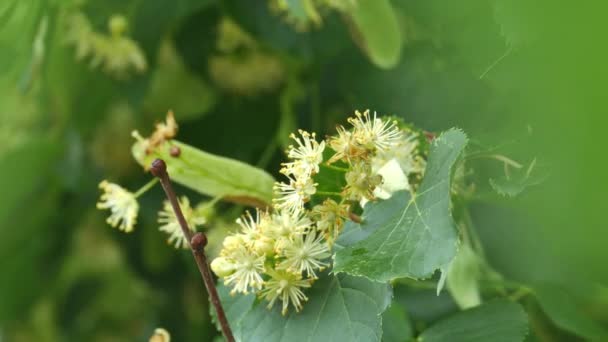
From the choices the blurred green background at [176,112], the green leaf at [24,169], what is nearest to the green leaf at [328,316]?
the blurred green background at [176,112]

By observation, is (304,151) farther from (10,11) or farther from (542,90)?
(10,11)

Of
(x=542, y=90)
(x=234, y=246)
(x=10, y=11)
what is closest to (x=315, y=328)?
(x=234, y=246)

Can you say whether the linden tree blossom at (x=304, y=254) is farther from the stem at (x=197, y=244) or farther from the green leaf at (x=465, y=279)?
the green leaf at (x=465, y=279)

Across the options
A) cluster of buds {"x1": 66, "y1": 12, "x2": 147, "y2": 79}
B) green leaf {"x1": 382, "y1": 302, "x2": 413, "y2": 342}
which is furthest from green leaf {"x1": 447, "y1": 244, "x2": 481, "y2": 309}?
cluster of buds {"x1": 66, "y1": 12, "x2": 147, "y2": 79}

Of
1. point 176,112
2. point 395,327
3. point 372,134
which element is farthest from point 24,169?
point 372,134

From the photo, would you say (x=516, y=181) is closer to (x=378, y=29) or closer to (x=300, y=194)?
(x=300, y=194)

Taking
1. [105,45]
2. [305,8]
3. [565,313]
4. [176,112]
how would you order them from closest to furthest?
1. [565,313]
2. [305,8]
3. [105,45]
4. [176,112]

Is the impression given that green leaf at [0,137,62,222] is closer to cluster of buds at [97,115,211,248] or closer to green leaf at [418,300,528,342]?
cluster of buds at [97,115,211,248]
